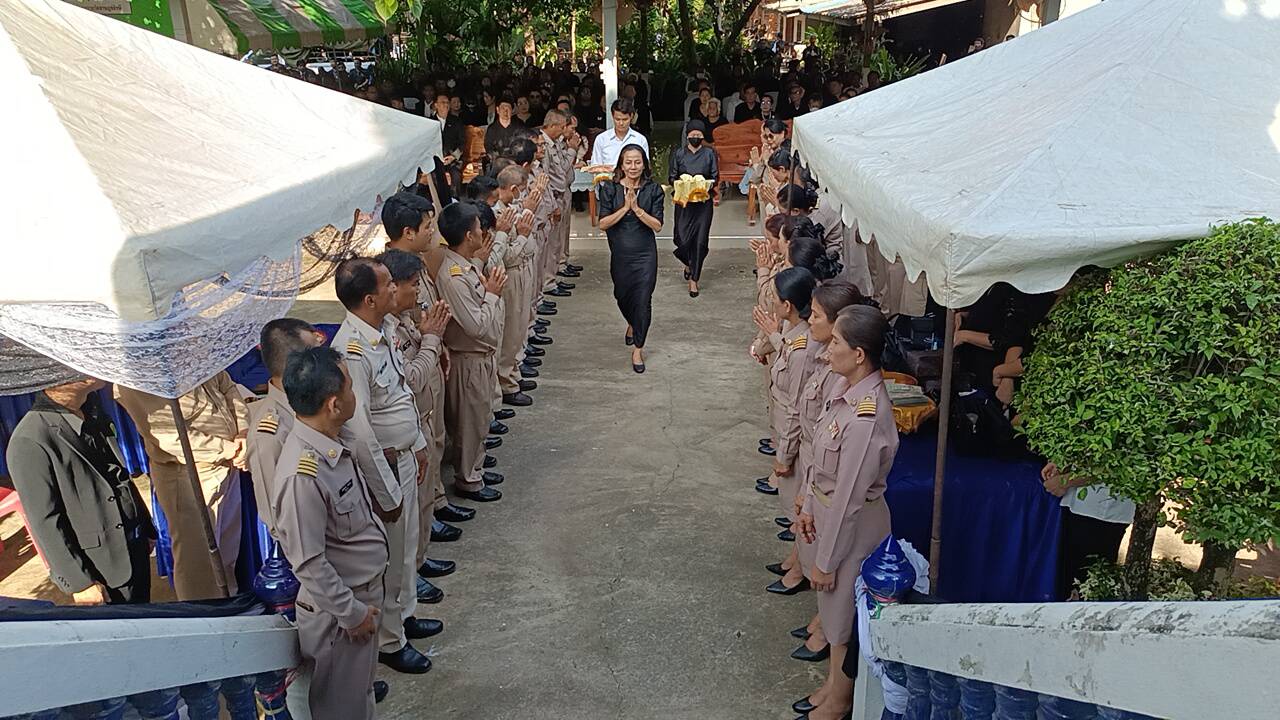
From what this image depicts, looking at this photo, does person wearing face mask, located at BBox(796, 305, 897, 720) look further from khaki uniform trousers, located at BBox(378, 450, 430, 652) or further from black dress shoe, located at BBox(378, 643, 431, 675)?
khaki uniform trousers, located at BBox(378, 450, 430, 652)

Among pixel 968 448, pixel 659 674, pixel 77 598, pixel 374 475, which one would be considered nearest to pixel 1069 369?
pixel 968 448

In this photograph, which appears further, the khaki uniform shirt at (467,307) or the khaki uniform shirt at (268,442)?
the khaki uniform shirt at (467,307)

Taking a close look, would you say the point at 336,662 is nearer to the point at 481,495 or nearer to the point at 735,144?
the point at 481,495

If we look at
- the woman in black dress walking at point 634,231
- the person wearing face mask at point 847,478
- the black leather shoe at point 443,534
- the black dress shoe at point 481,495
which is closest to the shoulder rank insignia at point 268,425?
the black leather shoe at point 443,534

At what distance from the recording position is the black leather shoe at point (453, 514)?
208 inches

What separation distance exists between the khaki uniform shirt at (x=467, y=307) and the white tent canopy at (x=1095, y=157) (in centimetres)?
212

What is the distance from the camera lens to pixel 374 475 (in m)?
3.53

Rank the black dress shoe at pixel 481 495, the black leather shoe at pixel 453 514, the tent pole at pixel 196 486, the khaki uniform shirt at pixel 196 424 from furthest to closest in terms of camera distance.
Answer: the black dress shoe at pixel 481 495 < the black leather shoe at pixel 453 514 < the khaki uniform shirt at pixel 196 424 < the tent pole at pixel 196 486

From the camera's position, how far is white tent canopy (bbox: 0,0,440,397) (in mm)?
2779

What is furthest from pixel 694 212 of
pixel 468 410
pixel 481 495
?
pixel 481 495

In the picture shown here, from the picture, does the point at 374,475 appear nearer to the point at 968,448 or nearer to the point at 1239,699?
the point at 968,448

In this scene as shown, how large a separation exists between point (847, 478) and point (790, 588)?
133cm

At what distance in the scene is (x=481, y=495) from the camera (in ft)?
18.1

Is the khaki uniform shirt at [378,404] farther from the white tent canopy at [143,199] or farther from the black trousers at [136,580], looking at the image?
the black trousers at [136,580]
